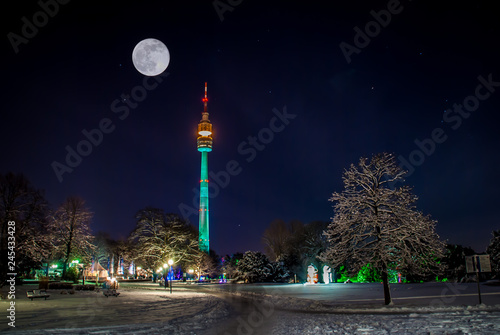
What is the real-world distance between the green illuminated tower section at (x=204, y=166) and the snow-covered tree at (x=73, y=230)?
7842 centimetres

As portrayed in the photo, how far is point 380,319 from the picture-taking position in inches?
627

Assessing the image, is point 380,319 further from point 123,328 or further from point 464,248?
point 464,248

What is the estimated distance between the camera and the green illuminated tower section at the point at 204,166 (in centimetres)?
14175

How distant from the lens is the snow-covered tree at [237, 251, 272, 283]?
6906 centimetres

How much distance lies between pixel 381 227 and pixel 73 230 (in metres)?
46.1

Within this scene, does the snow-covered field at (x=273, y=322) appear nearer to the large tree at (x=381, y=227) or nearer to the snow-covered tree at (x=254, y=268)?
the large tree at (x=381, y=227)

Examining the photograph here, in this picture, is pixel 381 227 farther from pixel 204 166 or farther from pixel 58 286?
pixel 204 166

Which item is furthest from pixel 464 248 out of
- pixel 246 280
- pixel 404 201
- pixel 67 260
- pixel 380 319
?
pixel 67 260

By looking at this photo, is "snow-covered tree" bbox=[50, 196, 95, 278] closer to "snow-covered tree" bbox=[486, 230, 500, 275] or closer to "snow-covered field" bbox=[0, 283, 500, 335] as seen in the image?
"snow-covered field" bbox=[0, 283, 500, 335]

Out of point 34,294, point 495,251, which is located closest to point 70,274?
point 34,294

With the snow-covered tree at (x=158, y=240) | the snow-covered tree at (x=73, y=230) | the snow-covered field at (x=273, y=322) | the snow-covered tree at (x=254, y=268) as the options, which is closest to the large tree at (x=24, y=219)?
the snow-covered tree at (x=73, y=230)

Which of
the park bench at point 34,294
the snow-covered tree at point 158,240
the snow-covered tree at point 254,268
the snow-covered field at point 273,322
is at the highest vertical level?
the snow-covered tree at point 158,240

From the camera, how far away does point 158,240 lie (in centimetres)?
5394

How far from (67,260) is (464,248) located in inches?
2611
